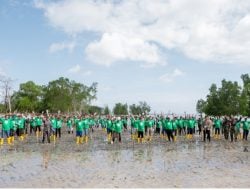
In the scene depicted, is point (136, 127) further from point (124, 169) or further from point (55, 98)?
point (55, 98)

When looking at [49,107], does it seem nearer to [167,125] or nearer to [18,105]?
[18,105]

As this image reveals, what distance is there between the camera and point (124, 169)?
Result: 16.7m

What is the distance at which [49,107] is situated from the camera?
4144 inches

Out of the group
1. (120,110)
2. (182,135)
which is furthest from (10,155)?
(120,110)

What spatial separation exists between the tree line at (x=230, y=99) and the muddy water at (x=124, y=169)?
75801 mm

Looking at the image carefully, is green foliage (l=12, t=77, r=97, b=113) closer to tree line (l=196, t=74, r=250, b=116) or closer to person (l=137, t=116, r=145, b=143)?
tree line (l=196, t=74, r=250, b=116)

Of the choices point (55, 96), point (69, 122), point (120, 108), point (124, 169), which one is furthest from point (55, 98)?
point (124, 169)

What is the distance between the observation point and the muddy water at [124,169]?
44.1ft

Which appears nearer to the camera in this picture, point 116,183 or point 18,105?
point 116,183

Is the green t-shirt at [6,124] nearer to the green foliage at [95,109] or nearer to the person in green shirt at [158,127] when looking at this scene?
the person in green shirt at [158,127]

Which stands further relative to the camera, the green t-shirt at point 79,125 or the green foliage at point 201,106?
the green foliage at point 201,106

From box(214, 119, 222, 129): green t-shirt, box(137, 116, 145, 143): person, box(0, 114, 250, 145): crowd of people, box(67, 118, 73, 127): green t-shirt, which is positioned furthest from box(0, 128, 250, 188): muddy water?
box(67, 118, 73, 127): green t-shirt

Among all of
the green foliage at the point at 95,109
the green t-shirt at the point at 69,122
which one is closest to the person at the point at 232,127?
the green t-shirt at the point at 69,122

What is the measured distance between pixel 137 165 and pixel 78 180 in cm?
435
